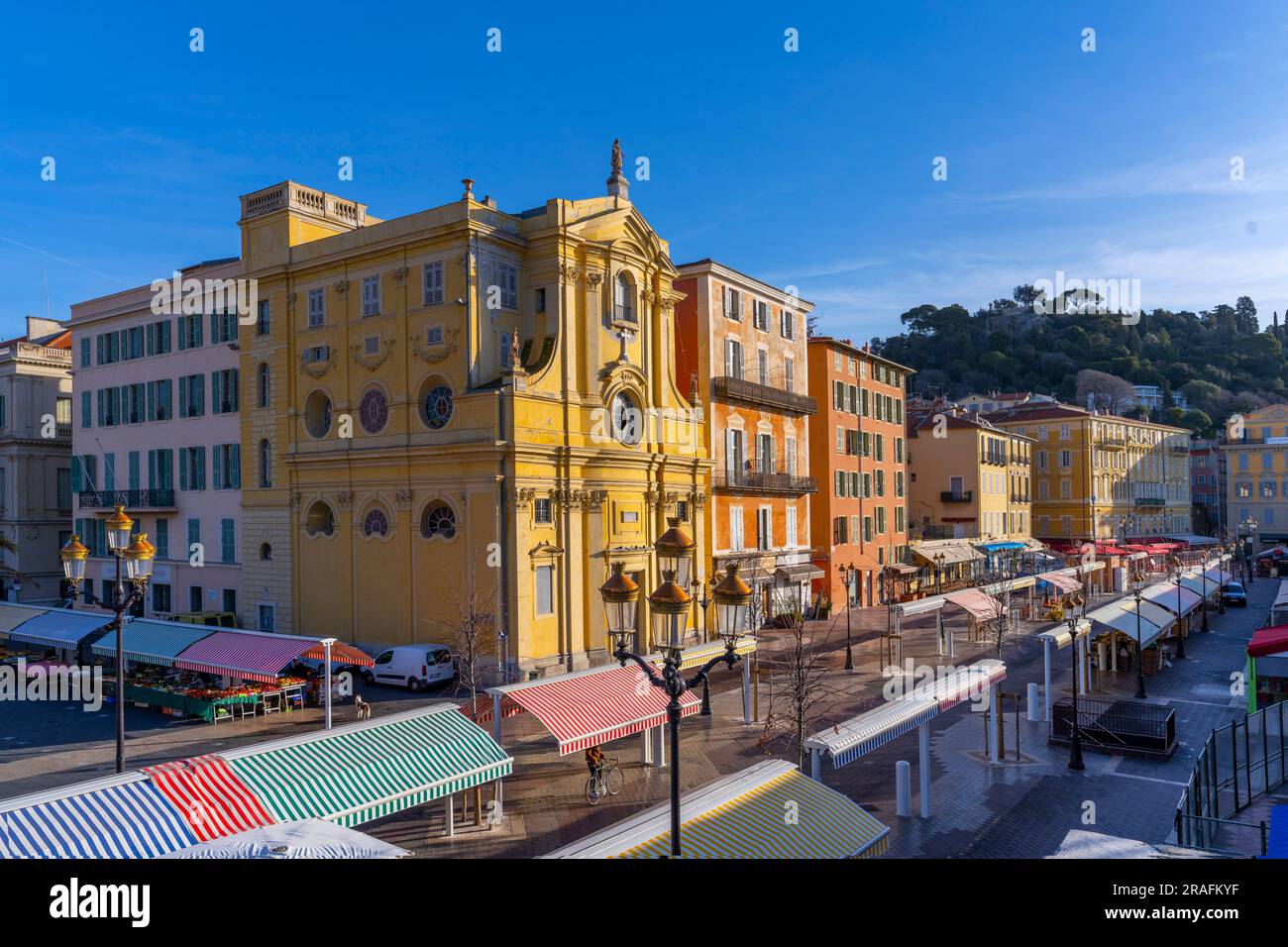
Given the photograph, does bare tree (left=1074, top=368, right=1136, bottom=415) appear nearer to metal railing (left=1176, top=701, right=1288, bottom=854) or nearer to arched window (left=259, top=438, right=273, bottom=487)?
metal railing (left=1176, top=701, right=1288, bottom=854)

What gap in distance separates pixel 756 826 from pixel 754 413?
3636cm

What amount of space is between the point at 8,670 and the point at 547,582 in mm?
19487

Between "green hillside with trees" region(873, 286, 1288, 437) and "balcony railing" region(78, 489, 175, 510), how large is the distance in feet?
325

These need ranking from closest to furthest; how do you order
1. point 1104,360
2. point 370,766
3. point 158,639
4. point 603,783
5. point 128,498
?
point 370,766, point 603,783, point 158,639, point 128,498, point 1104,360

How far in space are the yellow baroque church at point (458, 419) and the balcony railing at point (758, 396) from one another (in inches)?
146

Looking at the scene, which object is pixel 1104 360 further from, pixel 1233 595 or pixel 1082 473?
pixel 1233 595

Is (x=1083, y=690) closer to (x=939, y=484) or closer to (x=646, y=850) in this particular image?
(x=646, y=850)

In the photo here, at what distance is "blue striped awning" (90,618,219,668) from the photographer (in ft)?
95.9

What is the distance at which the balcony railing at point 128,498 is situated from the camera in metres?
43.2

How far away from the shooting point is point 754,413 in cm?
4662

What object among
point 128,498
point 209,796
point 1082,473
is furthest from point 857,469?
point 209,796

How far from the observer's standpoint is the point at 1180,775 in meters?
21.0

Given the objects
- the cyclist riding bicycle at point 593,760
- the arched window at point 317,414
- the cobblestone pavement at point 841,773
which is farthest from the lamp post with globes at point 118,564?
the arched window at point 317,414

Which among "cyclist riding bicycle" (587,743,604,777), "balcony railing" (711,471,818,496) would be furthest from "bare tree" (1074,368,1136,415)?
"cyclist riding bicycle" (587,743,604,777)
